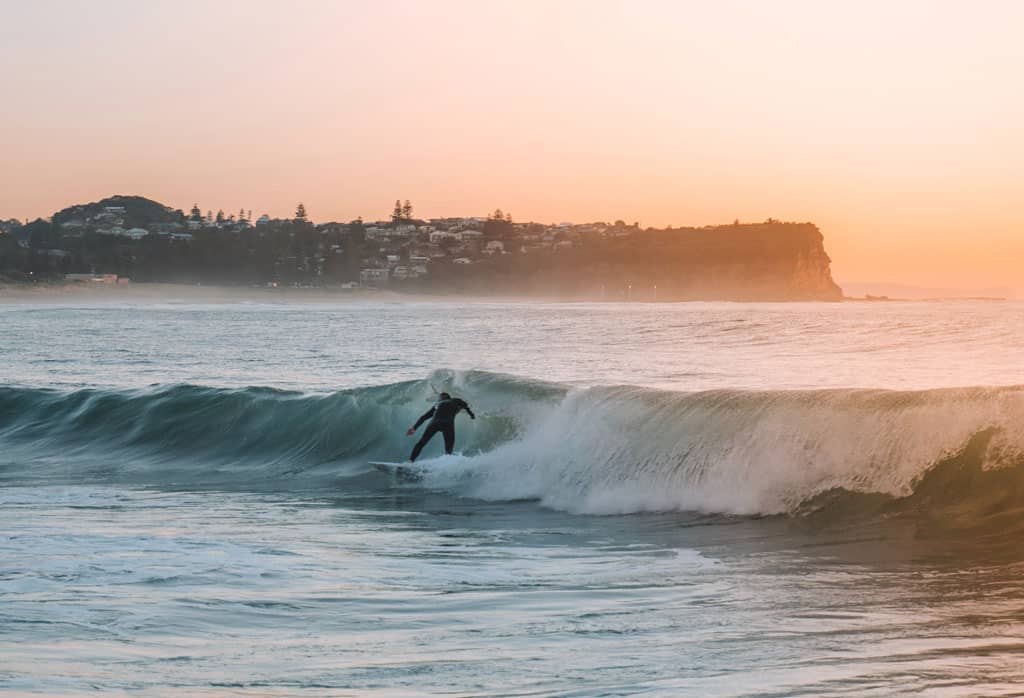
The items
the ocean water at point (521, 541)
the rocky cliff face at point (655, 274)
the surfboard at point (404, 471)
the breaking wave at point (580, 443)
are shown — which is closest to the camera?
the ocean water at point (521, 541)

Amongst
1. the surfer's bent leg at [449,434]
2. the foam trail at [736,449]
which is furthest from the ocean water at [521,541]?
the surfer's bent leg at [449,434]

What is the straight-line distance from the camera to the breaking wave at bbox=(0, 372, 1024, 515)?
1500 cm

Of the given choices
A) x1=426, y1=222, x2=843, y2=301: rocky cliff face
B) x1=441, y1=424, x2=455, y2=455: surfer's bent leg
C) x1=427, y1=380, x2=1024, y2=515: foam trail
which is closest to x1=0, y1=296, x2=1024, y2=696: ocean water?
x1=427, y1=380, x2=1024, y2=515: foam trail

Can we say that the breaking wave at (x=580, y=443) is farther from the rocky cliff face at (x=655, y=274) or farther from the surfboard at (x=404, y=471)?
the rocky cliff face at (x=655, y=274)

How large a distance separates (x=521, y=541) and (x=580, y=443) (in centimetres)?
497

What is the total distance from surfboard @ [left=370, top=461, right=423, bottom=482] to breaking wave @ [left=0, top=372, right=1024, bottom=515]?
20 cm

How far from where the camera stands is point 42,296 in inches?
6796

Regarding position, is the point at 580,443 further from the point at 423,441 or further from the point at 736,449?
the point at 736,449

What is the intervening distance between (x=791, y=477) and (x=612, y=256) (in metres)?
169

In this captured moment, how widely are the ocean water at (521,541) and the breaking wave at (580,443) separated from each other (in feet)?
0.16

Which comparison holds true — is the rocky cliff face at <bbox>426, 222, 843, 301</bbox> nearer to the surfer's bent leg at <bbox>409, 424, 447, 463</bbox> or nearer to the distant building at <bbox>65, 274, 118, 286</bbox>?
the distant building at <bbox>65, 274, 118, 286</bbox>

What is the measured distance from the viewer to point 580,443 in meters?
18.7

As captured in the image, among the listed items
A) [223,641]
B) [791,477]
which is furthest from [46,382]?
[223,641]

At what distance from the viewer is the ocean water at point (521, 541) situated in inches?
312
